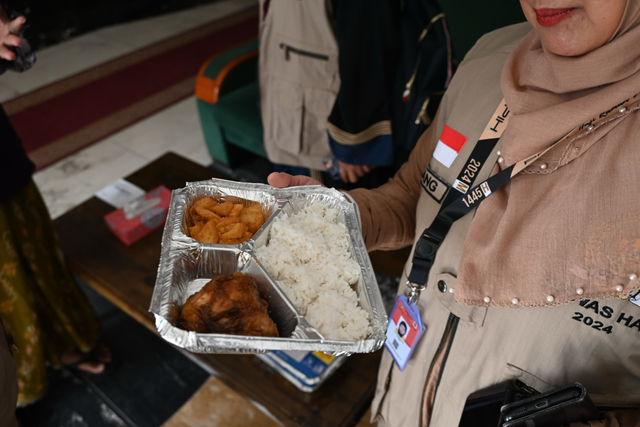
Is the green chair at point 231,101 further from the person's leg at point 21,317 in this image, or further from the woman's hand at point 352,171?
the person's leg at point 21,317

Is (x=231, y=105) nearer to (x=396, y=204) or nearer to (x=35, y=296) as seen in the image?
(x=35, y=296)

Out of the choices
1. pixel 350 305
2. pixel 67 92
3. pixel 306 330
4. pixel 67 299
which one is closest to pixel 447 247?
pixel 350 305

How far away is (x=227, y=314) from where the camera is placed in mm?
698

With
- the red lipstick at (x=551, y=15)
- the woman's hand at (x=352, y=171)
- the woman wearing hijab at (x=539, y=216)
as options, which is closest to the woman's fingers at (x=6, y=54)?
the woman wearing hijab at (x=539, y=216)

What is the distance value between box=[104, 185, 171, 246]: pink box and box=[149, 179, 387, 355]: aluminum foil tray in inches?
38.9

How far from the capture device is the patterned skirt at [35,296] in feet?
4.69

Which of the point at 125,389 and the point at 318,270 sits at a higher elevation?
the point at 318,270

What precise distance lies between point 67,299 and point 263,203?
1.28 meters

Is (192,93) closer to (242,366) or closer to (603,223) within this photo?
(242,366)

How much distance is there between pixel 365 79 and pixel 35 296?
1.52 m

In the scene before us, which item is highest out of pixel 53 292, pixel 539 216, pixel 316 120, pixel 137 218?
pixel 539 216

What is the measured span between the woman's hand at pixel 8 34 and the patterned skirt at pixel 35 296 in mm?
442

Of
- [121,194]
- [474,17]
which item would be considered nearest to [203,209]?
[121,194]

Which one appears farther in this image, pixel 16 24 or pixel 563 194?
pixel 16 24
